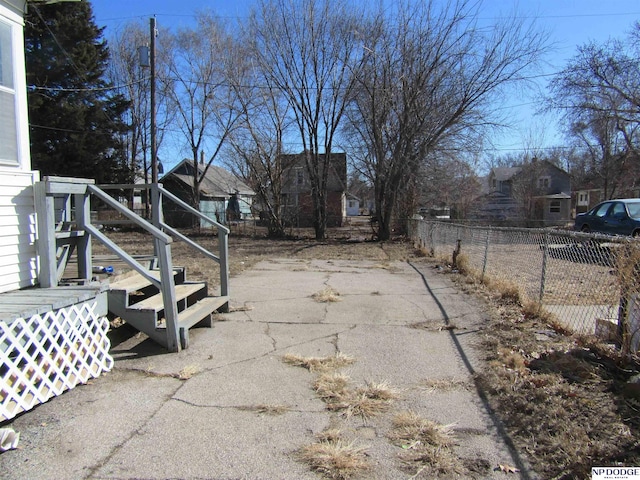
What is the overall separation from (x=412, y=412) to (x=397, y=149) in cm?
1755

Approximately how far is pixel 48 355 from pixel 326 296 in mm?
4795

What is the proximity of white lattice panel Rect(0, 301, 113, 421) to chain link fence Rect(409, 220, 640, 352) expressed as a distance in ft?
16.0

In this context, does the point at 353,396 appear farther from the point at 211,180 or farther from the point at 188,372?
the point at 211,180

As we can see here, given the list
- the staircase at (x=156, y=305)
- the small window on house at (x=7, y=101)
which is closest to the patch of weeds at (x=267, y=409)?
the staircase at (x=156, y=305)

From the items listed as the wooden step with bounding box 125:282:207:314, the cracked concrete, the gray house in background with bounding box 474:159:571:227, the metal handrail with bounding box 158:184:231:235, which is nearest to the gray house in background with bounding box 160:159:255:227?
the metal handrail with bounding box 158:184:231:235

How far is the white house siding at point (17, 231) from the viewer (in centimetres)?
403

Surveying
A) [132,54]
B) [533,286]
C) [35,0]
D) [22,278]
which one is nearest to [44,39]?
[132,54]

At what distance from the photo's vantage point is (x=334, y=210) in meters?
35.3

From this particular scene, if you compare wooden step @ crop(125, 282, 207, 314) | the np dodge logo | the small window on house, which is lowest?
the np dodge logo

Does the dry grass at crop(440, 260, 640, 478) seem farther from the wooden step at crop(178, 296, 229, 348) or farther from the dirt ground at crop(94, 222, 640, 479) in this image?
the wooden step at crop(178, 296, 229, 348)

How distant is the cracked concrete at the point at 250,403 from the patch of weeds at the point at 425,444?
7 centimetres

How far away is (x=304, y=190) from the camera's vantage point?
3050 centimetres

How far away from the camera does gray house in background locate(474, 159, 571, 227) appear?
40250mm

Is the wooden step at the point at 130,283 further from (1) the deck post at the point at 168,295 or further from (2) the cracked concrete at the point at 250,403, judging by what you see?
(2) the cracked concrete at the point at 250,403
